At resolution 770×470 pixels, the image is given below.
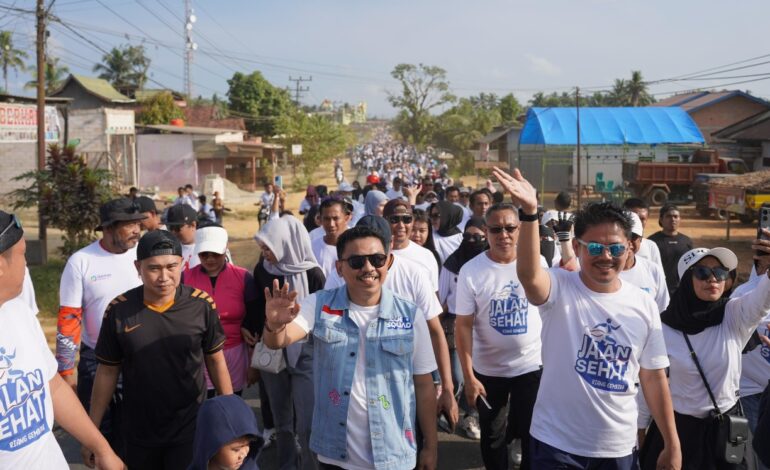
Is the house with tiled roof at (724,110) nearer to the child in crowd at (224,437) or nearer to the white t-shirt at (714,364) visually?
the white t-shirt at (714,364)

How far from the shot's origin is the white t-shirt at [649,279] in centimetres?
483

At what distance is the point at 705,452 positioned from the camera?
367 centimetres

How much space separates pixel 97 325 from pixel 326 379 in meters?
2.07

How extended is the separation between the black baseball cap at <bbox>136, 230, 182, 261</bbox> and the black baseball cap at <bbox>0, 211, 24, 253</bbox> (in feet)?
2.99

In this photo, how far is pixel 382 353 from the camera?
9.94 feet

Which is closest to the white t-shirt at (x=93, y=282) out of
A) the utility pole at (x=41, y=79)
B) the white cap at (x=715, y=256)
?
the white cap at (x=715, y=256)

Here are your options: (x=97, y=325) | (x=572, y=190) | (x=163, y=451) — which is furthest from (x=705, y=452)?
(x=572, y=190)

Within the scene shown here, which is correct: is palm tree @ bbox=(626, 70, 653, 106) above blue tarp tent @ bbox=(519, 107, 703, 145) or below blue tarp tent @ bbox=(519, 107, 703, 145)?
above

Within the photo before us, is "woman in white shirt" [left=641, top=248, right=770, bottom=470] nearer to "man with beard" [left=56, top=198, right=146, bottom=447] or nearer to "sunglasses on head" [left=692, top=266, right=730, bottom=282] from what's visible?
"sunglasses on head" [left=692, top=266, right=730, bottom=282]

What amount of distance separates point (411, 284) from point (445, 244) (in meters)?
2.95

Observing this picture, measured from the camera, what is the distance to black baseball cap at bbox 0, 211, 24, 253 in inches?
97.0

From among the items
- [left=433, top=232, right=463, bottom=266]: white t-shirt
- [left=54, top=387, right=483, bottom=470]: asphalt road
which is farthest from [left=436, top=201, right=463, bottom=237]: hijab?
[left=54, top=387, right=483, bottom=470]: asphalt road

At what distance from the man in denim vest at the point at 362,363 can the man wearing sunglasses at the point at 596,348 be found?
604 mm

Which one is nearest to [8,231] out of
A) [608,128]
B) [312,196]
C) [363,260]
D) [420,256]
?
[363,260]
